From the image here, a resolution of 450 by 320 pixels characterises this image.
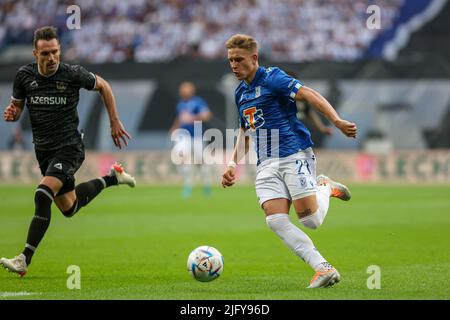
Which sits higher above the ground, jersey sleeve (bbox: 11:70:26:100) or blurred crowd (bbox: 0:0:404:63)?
blurred crowd (bbox: 0:0:404:63)

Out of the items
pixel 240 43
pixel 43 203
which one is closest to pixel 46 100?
Result: pixel 43 203

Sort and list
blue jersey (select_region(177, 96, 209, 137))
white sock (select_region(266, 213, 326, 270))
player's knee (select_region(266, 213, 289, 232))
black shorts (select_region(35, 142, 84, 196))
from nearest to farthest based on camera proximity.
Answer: white sock (select_region(266, 213, 326, 270)) < player's knee (select_region(266, 213, 289, 232)) < black shorts (select_region(35, 142, 84, 196)) < blue jersey (select_region(177, 96, 209, 137))

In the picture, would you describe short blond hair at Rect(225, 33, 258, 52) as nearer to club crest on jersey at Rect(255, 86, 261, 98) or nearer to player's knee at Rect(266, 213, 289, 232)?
club crest on jersey at Rect(255, 86, 261, 98)

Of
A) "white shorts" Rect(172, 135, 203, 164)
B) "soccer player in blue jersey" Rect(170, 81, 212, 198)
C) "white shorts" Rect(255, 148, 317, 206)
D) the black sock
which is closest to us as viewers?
"white shorts" Rect(255, 148, 317, 206)

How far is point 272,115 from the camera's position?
28.0ft

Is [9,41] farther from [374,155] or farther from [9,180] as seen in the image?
[374,155]

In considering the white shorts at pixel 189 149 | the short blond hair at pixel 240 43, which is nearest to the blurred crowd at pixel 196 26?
the white shorts at pixel 189 149

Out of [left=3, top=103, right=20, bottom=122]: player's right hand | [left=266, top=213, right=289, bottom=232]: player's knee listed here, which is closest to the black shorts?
[left=3, top=103, right=20, bottom=122]: player's right hand

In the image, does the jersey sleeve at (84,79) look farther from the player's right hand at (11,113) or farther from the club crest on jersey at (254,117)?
the club crest on jersey at (254,117)

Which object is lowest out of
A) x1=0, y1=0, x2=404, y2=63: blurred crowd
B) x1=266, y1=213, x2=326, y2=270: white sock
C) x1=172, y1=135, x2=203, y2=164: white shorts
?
x1=266, y1=213, x2=326, y2=270: white sock

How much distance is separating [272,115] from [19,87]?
9.16 ft

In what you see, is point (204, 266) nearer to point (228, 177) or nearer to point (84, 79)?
point (228, 177)

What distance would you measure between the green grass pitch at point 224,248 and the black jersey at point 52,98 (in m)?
1.44

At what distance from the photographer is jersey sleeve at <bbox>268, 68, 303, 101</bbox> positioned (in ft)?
27.3
